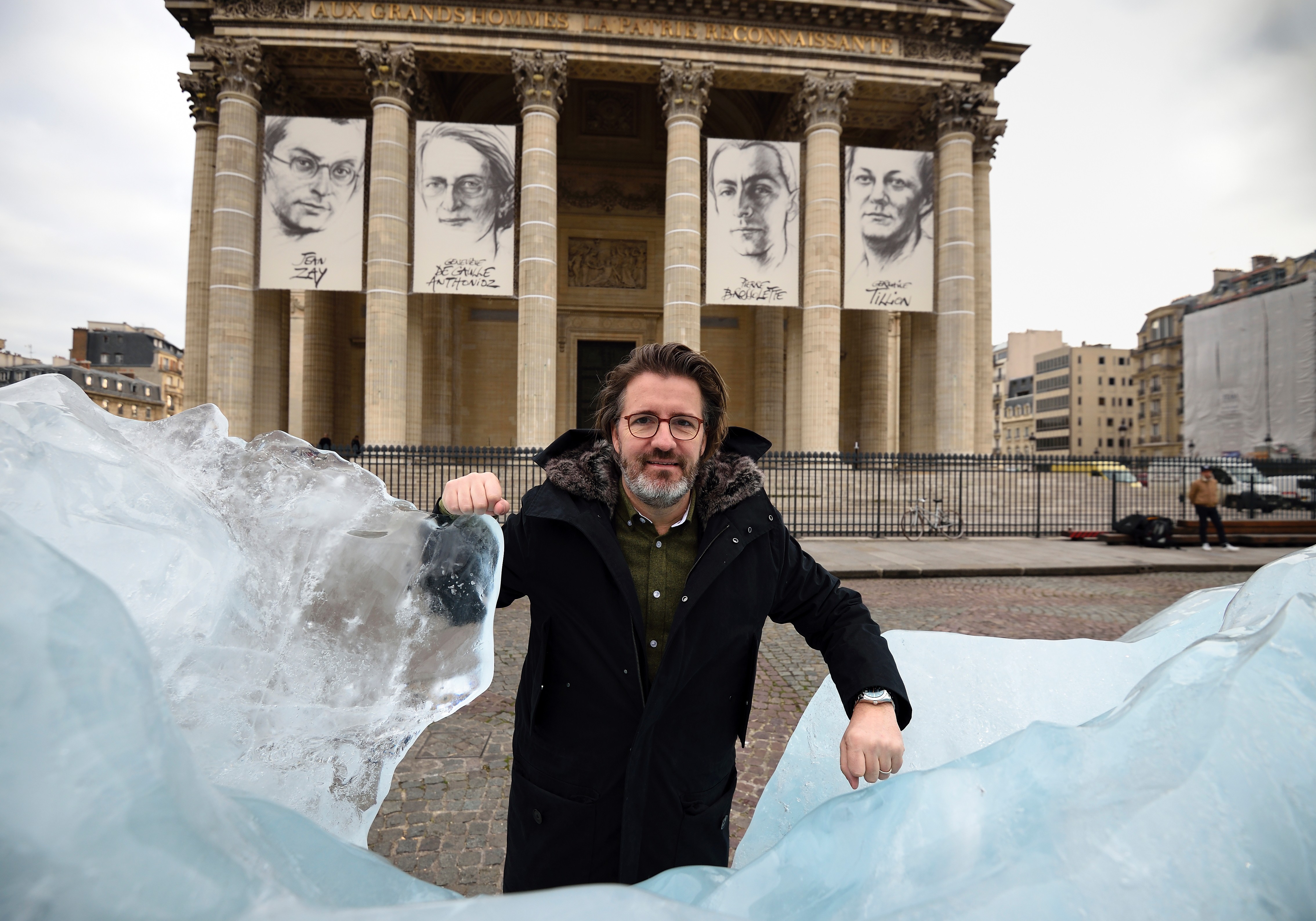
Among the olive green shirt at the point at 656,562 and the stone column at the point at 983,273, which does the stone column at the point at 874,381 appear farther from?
the olive green shirt at the point at 656,562

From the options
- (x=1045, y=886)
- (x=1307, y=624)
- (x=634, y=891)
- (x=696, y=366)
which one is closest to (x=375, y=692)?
(x=634, y=891)

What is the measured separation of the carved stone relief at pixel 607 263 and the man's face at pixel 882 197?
760 cm

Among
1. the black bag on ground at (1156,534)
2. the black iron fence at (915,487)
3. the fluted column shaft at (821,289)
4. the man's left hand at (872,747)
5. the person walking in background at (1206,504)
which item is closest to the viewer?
the man's left hand at (872,747)

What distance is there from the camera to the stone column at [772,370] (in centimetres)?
2308

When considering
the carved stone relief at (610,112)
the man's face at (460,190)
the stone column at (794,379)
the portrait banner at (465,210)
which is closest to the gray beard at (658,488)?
the portrait banner at (465,210)

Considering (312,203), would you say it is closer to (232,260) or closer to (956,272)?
(232,260)

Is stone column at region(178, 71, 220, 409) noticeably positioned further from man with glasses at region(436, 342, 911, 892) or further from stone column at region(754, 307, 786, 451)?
man with glasses at region(436, 342, 911, 892)

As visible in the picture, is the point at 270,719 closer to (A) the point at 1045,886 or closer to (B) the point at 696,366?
(B) the point at 696,366

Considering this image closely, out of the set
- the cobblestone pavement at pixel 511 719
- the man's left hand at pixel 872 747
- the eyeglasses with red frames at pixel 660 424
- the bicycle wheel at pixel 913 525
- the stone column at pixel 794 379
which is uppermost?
the stone column at pixel 794 379

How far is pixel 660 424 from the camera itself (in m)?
1.60

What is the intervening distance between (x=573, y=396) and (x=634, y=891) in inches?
894

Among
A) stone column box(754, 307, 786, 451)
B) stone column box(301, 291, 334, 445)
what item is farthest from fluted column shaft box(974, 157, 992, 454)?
stone column box(301, 291, 334, 445)

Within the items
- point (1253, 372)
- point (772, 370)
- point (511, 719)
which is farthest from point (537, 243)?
point (1253, 372)

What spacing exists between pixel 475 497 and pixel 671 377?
0.53 meters
